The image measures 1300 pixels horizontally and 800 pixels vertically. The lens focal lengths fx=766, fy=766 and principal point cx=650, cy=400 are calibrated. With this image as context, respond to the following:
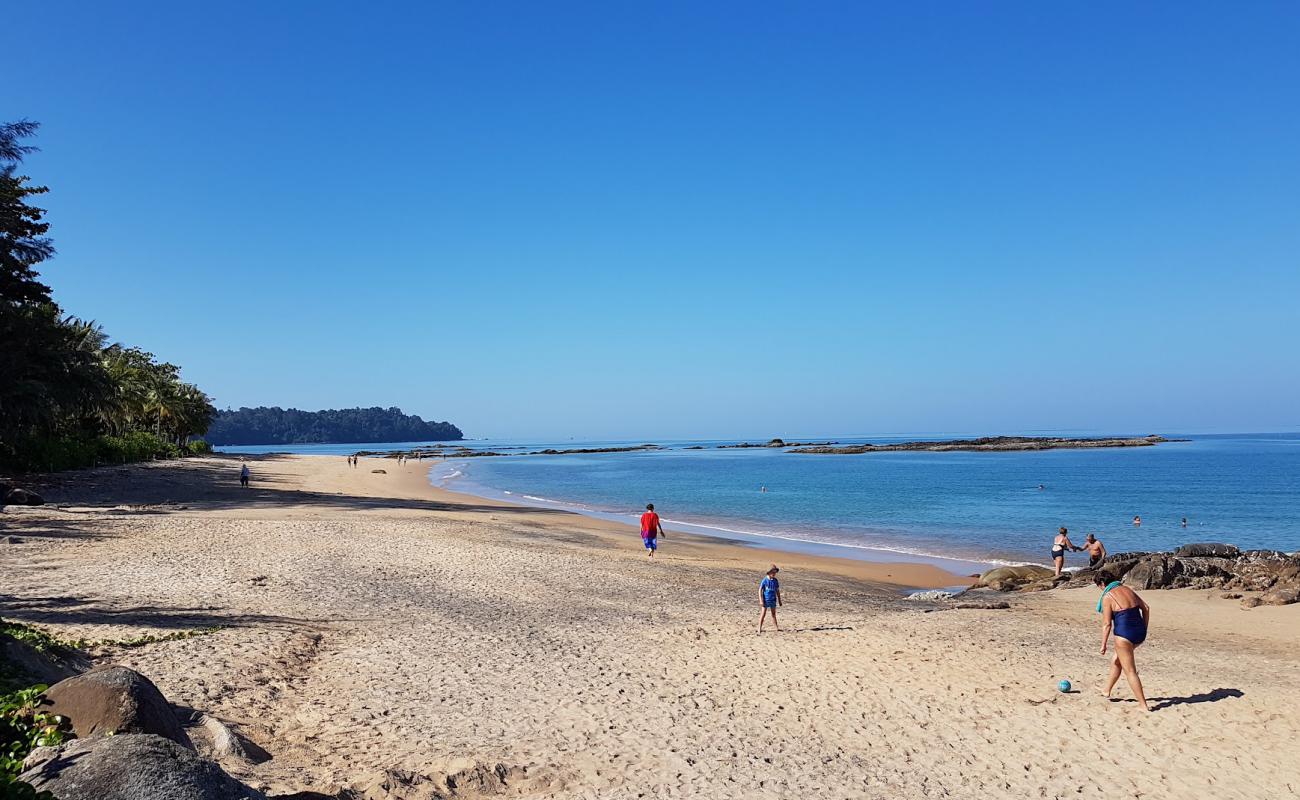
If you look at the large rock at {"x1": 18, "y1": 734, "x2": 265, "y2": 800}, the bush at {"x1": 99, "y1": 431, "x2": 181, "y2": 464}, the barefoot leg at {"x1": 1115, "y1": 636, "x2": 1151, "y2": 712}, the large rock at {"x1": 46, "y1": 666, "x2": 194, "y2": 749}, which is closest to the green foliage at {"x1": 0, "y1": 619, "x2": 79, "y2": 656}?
the large rock at {"x1": 46, "y1": 666, "x2": 194, "y2": 749}

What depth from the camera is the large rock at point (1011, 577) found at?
21.5 m

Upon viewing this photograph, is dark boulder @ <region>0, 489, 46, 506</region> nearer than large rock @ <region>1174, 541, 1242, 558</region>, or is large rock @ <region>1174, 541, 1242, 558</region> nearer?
dark boulder @ <region>0, 489, 46, 506</region>

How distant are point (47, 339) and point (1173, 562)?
39120 mm

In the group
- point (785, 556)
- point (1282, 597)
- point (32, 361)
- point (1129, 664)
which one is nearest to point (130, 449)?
point (32, 361)

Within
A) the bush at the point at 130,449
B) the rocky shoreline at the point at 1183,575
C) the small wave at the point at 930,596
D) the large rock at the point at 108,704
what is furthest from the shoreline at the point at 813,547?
the bush at the point at 130,449

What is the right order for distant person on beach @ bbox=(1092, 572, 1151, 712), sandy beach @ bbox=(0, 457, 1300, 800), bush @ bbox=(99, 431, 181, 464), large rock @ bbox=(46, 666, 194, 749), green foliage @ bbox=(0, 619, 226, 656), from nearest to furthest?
large rock @ bbox=(46, 666, 194, 749) < green foliage @ bbox=(0, 619, 226, 656) < sandy beach @ bbox=(0, 457, 1300, 800) < distant person on beach @ bbox=(1092, 572, 1151, 712) < bush @ bbox=(99, 431, 181, 464)

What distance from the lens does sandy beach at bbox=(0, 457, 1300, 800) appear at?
7.98m

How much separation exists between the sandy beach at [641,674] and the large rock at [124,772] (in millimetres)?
2869

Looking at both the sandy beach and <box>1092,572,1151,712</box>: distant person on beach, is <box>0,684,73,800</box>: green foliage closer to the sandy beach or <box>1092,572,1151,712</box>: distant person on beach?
the sandy beach

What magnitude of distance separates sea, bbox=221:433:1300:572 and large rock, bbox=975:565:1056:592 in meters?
3.38

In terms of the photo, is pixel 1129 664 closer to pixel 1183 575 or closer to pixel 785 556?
pixel 1183 575

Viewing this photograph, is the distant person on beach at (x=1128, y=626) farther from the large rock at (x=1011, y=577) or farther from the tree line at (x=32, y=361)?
the tree line at (x=32, y=361)

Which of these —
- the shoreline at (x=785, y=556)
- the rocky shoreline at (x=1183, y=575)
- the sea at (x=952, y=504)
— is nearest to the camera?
the rocky shoreline at (x=1183, y=575)

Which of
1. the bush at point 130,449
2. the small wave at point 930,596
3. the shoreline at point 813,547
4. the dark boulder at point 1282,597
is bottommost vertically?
the shoreline at point 813,547
